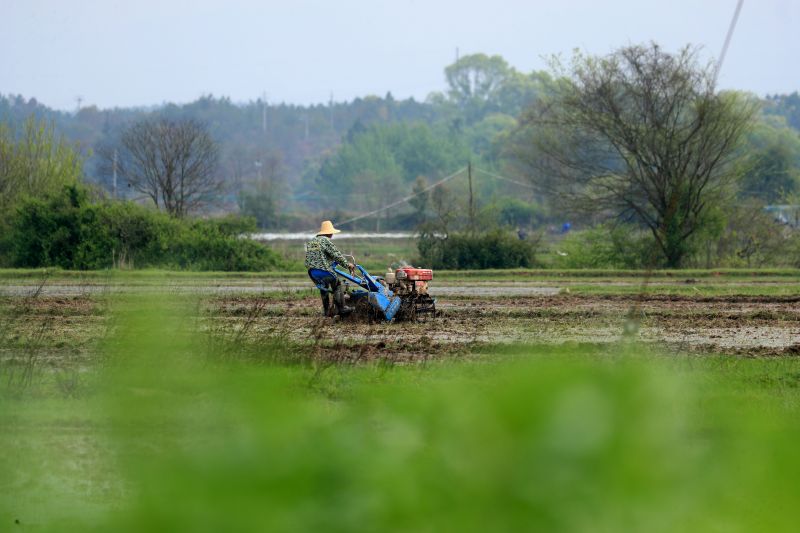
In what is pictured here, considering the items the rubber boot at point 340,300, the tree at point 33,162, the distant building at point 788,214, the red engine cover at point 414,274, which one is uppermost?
the tree at point 33,162

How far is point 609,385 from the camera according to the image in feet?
6.07

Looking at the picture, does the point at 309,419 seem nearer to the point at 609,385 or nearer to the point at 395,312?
the point at 609,385

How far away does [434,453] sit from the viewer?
2016 millimetres

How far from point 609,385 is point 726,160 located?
42.7m

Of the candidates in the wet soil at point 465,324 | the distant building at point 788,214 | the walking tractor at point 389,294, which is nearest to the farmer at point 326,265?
the walking tractor at point 389,294

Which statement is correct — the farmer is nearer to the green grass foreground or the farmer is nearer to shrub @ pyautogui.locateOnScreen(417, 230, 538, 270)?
the green grass foreground

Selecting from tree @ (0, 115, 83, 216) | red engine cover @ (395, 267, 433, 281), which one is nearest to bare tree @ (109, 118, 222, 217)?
tree @ (0, 115, 83, 216)

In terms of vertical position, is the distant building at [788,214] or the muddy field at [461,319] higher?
the distant building at [788,214]

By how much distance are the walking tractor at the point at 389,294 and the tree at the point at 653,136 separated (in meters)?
20.0

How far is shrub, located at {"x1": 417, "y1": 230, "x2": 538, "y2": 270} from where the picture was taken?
41.2 metres

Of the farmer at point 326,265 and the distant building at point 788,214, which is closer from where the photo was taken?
the farmer at point 326,265

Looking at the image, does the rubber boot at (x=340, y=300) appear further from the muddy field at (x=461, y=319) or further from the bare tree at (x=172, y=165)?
the bare tree at (x=172, y=165)

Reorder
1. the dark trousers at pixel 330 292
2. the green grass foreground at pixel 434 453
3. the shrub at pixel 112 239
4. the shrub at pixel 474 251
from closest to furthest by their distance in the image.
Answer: the green grass foreground at pixel 434 453
the dark trousers at pixel 330 292
the shrub at pixel 112 239
the shrub at pixel 474 251

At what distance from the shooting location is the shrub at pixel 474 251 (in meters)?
41.2
